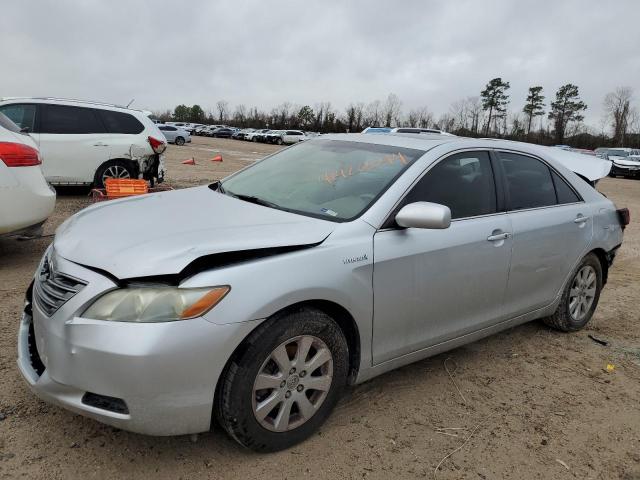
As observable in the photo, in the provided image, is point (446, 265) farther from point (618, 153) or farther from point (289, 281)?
point (618, 153)

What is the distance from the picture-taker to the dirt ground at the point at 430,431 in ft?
8.34

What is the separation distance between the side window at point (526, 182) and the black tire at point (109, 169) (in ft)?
24.4

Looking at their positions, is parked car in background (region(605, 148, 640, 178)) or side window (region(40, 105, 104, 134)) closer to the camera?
side window (region(40, 105, 104, 134))

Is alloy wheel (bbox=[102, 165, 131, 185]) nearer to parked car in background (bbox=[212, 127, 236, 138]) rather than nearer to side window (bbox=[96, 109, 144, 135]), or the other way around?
side window (bbox=[96, 109, 144, 135])

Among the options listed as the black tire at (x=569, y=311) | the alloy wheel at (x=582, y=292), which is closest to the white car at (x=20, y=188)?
the black tire at (x=569, y=311)

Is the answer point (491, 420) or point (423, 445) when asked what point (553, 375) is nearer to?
point (491, 420)

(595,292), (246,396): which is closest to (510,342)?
(595,292)

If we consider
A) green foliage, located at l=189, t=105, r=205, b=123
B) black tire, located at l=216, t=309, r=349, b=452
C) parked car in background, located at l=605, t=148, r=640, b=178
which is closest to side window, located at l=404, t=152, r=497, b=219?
black tire, located at l=216, t=309, r=349, b=452

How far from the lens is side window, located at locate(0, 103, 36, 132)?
8.62 metres

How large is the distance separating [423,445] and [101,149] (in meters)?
8.16

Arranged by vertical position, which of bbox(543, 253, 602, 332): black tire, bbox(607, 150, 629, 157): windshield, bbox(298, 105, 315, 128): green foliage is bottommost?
bbox(543, 253, 602, 332): black tire

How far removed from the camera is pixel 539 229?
385 cm

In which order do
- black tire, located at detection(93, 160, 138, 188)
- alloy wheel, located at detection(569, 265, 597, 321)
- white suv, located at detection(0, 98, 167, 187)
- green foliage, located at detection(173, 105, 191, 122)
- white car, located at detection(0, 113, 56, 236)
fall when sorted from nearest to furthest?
alloy wheel, located at detection(569, 265, 597, 321)
white car, located at detection(0, 113, 56, 236)
white suv, located at detection(0, 98, 167, 187)
black tire, located at detection(93, 160, 138, 188)
green foliage, located at detection(173, 105, 191, 122)

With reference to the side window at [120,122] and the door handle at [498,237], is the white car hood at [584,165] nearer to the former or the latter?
the door handle at [498,237]
